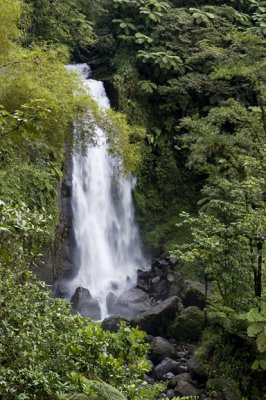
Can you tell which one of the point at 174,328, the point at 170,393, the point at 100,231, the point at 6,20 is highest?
the point at 6,20

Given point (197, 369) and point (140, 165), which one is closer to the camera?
point (197, 369)

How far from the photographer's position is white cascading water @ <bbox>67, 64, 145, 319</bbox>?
42.2 feet

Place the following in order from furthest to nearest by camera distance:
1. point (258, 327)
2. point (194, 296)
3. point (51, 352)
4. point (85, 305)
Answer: point (194, 296), point (85, 305), point (258, 327), point (51, 352)

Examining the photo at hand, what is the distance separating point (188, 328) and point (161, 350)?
1099mm

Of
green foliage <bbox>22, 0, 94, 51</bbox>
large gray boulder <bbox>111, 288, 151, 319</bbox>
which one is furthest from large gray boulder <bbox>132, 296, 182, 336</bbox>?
green foliage <bbox>22, 0, 94, 51</bbox>

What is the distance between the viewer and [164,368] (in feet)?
27.6

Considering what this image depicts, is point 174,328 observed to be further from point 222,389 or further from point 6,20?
point 6,20

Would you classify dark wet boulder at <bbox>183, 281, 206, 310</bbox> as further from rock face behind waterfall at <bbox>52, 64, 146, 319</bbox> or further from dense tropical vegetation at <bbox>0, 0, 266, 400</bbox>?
rock face behind waterfall at <bbox>52, 64, 146, 319</bbox>

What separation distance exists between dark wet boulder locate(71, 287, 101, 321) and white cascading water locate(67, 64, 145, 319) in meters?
0.95

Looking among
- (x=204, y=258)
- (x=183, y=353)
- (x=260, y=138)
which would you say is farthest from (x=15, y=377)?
(x=260, y=138)

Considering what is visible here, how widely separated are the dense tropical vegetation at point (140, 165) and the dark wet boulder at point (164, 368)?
0.66 meters

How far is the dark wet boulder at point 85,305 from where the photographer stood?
10758 mm

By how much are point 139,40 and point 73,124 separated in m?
6.95

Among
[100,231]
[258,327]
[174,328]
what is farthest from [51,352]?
[100,231]
